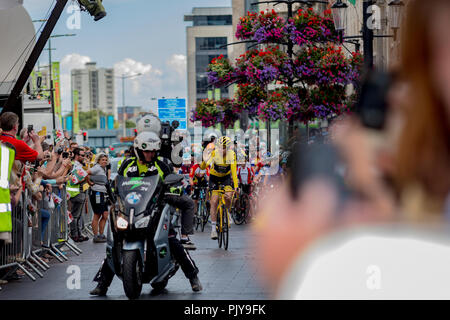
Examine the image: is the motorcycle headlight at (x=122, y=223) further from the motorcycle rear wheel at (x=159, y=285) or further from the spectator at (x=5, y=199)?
the spectator at (x=5, y=199)

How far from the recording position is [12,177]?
9.95 meters

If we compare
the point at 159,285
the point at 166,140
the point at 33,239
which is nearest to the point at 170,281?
the point at 159,285

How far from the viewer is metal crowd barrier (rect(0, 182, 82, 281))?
10.5 metres

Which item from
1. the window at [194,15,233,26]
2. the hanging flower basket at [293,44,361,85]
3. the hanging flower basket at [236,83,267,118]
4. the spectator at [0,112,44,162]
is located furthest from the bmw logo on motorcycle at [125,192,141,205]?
the window at [194,15,233,26]

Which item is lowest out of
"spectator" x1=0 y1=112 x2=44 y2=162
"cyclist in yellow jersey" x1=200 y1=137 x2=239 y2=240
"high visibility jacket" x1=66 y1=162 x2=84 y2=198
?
"high visibility jacket" x1=66 y1=162 x2=84 y2=198

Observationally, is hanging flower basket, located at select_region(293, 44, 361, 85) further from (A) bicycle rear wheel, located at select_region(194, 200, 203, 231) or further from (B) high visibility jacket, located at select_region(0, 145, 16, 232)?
(B) high visibility jacket, located at select_region(0, 145, 16, 232)

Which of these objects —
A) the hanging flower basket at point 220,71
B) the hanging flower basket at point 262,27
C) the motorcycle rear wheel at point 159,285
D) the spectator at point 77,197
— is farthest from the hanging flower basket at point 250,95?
the motorcycle rear wheel at point 159,285

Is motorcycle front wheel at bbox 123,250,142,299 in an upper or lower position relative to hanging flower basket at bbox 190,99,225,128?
lower

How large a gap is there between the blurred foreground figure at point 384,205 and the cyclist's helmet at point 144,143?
23.3 feet

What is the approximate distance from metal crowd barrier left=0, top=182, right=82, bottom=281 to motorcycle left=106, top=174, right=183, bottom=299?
1624mm

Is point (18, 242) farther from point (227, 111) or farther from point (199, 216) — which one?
point (227, 111)
